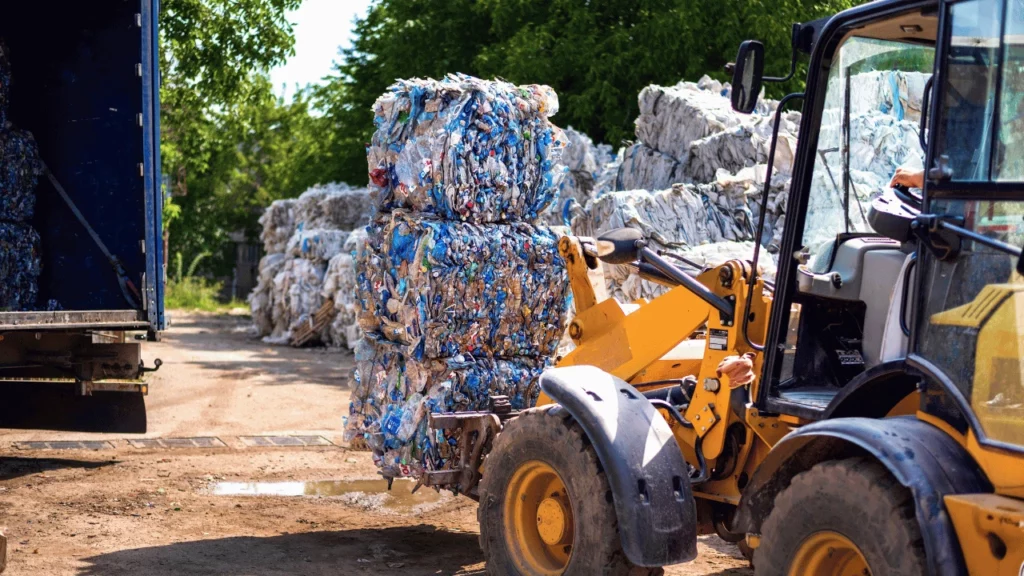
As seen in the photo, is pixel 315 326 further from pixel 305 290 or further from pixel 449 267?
pixel 449 267

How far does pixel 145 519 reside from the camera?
734cm

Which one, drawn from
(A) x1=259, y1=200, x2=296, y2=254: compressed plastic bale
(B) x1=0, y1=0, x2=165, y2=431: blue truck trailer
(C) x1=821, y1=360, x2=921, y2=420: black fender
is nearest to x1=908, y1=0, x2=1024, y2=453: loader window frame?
(C) x1=821, y1=360, x2=921, y2=420: black fender

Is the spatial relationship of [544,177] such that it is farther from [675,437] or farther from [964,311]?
[964,311]

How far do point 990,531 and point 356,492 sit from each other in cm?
568

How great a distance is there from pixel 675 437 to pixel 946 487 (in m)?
1.77

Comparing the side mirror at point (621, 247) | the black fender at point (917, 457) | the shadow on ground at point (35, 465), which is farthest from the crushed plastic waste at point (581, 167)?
the black fender at point (917, 457)

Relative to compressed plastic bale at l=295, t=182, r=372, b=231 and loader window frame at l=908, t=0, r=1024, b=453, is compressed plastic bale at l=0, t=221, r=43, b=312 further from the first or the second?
compressed plastic bale at l=295, t=182, r=372, b=231

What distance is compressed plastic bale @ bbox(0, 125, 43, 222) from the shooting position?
31.0 feet

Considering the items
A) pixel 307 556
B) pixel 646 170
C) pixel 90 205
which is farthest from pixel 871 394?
pixel 646 170

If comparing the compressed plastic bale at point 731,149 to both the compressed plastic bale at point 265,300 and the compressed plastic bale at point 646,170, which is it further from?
the compressed plastic bale at point 265,300

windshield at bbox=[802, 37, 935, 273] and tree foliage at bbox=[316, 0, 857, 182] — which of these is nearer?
windshield at bbox=[802, 37, 935, 273]

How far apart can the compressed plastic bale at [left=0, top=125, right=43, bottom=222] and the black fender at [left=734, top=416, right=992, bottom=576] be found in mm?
7364

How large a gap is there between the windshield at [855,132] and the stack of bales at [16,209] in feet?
23.3

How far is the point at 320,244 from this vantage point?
20.7 metres
